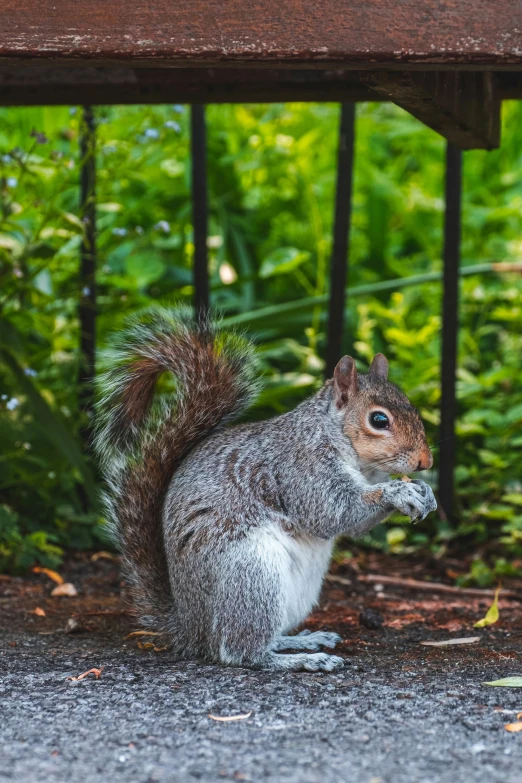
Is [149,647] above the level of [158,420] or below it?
below

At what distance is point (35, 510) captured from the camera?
306 cm

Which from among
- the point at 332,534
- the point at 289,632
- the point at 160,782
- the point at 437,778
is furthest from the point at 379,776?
the point at 289,632

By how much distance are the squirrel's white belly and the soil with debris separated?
0.14 metres

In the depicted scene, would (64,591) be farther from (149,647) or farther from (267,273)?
(267,273)

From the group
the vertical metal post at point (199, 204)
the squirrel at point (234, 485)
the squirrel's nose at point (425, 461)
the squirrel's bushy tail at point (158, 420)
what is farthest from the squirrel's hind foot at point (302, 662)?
the vertical metal post at point (199, 204)

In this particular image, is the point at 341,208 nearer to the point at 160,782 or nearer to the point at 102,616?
the point at 102,616

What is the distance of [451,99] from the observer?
2.01 meters

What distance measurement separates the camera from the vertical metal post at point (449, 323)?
3.06 meters

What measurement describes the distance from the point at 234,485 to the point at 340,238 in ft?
3.92

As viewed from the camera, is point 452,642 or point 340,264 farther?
point 340,264

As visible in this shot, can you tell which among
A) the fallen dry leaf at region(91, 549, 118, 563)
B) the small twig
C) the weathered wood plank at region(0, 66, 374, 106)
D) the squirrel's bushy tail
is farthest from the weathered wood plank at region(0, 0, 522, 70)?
the fallen dry leaf at region(91, 549, 118, 563)

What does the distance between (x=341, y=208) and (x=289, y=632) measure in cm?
135

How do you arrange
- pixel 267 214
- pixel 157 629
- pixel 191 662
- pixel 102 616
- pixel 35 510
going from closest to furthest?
pixel 191 662
pixel 157 629
pixel 102 616
pixel 35 510
pixel 267 214

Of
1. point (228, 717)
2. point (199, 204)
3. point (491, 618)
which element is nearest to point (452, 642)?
point (491, 618)
